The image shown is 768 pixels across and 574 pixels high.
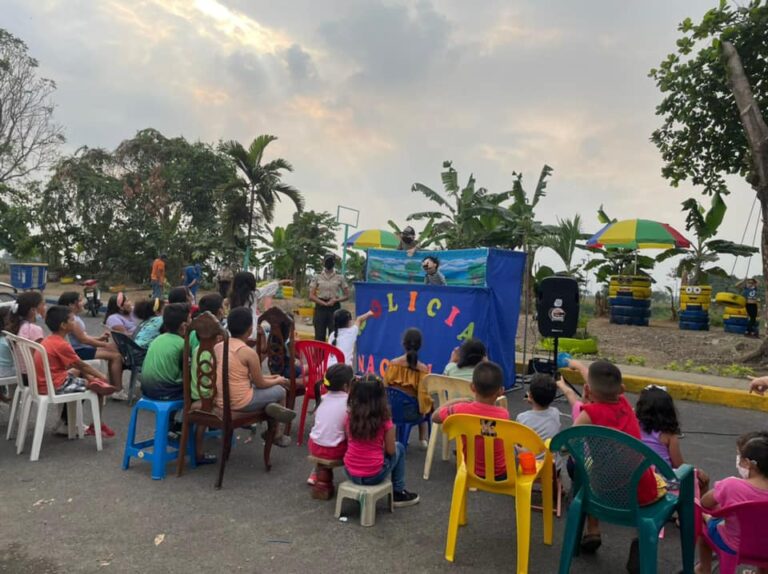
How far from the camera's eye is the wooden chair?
4230 mm

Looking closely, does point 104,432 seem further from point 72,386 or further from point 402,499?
point 402,499

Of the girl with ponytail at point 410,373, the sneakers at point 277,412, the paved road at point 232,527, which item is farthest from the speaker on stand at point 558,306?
the sneakers at point 277,412

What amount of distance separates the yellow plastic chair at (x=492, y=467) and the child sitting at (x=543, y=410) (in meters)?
0.53

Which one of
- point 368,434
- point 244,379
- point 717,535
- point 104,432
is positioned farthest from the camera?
point 104,432

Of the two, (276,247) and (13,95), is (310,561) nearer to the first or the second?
(276,247)

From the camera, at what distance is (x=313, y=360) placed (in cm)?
555

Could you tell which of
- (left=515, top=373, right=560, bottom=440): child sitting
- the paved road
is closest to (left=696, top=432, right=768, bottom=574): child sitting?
the paved road

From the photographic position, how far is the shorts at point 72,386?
488 cm

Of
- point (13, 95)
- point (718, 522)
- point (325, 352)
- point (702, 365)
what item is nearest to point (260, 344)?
point (325, 352)

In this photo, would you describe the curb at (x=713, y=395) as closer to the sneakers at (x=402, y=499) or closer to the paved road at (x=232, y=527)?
the paved road at (x=232, y=527)

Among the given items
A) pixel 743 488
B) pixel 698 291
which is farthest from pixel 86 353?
pixel 698 291

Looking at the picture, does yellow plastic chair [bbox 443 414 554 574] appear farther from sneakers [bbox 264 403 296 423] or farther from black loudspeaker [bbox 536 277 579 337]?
black loudspeaker [bbox 536 277 579 337]

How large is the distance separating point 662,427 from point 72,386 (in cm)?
456

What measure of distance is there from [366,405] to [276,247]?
17.3 m
